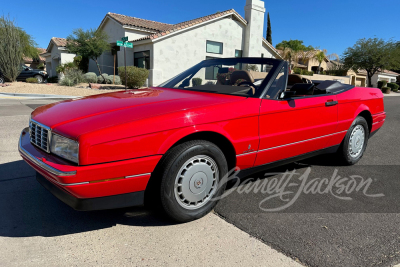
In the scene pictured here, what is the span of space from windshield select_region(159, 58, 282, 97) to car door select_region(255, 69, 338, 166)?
282mm

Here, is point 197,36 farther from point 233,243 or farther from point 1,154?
point 233,243

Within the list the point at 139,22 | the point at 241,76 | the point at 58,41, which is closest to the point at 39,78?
the point at 58,41

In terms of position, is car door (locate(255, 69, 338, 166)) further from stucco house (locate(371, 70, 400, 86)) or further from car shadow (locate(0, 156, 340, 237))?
stucco house (locate(371, 70, 400, 86))

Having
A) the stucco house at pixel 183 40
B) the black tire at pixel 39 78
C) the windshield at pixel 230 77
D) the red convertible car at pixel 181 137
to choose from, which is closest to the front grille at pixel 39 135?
the red convertible car at pixel 181 137

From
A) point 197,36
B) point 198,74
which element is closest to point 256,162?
point 198,74

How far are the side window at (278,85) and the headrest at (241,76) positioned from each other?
333 mm

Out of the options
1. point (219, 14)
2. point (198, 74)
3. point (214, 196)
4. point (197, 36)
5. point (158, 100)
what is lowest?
point (214, 196)

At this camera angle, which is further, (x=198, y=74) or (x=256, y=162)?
(x=198, y=74)

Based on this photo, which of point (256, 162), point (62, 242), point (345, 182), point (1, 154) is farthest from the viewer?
point (1, 154)

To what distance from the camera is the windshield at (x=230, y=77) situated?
126 inches

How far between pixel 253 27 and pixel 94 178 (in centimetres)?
2354

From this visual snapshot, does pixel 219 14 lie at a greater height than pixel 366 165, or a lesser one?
greater

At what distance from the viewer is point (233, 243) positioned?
2348 mm

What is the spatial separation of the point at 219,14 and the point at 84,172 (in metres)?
21.8
